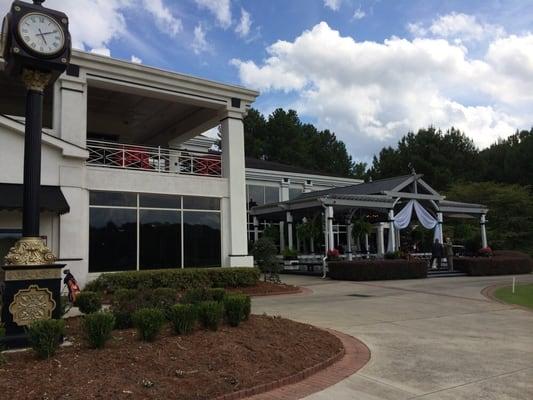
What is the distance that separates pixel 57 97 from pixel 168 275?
21.7 feet

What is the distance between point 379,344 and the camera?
856cm

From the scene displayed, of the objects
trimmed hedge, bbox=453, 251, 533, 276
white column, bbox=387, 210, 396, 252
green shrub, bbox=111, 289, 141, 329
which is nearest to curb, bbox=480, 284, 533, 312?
trimmed hedge, bbox=453, 251, 533, 276

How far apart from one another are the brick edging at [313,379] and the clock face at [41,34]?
5750 mm

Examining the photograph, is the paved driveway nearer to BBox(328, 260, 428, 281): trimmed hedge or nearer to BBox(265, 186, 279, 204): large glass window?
BBox(328, 260, 428, 281): trimmed hedge

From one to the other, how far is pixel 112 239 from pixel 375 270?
1144 centimetres

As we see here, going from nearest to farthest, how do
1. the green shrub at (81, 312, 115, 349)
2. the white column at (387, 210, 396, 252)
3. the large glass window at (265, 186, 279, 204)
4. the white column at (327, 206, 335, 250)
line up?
the green shrub at (81, 312, 115, 349) < the white column at (327, 206, 335, 250) < the white column at (387, 210, 396, 252) < the large glass window at (265, 186, 279, 204)

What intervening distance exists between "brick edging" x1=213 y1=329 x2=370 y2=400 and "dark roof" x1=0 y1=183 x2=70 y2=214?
954 centimetres

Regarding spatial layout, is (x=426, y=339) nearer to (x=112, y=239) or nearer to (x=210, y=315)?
(x=210, y=315)

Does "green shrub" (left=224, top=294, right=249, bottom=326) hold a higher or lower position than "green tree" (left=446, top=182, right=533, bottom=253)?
lower

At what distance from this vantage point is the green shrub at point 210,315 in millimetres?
7691

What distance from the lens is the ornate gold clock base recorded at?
6922mm

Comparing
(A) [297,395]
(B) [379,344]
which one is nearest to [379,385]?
(A) [297,395]

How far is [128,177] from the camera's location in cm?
1656

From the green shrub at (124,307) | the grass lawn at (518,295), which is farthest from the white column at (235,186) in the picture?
the green shrub at (124,307)
